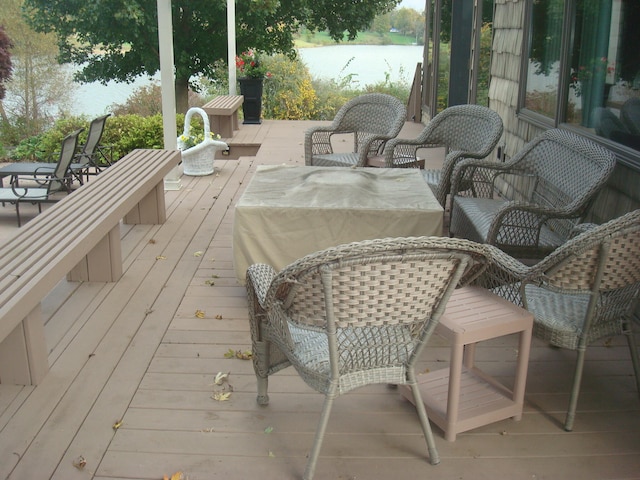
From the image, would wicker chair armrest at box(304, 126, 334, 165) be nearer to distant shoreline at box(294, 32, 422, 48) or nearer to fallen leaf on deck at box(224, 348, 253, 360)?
fallen leaf on deck at box(224, 348, 253, 360)

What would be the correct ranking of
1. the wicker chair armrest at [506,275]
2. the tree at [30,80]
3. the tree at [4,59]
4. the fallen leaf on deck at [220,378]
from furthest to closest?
1. the tree at [30,80]
2. the tree at [4,59]
3. the fallen leaf on deck at [220,378]
4. the wicker chair armrest at [506,275]

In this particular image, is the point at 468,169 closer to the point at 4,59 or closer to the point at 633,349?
the point at 633,349

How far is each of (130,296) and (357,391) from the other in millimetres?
1543

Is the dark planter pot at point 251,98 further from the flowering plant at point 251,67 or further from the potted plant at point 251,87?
the flowering plant at point 251,67

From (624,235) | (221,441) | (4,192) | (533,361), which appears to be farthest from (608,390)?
(4,192)

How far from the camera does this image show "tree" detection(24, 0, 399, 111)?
1566 cm

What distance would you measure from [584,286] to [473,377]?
22.8 inches

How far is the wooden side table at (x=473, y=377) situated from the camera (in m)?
2.47

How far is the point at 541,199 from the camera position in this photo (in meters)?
4.41

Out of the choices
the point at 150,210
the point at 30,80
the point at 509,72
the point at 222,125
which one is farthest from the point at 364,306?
the point at 30,80

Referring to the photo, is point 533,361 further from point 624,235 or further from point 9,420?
point 9,420

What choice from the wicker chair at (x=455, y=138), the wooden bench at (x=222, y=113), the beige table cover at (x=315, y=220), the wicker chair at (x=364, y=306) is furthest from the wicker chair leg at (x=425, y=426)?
the wooden bench at (x=222, y=113)

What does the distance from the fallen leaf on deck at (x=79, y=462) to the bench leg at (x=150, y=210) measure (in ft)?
9.91

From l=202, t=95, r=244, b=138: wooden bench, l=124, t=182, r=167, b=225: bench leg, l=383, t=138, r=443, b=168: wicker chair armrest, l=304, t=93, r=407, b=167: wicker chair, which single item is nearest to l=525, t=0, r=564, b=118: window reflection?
l=383, t=138, r=443, b=168: wicker chair armrest
